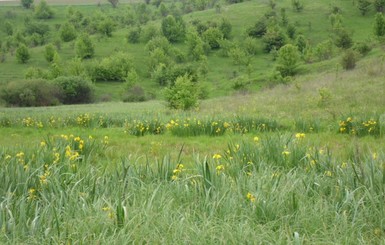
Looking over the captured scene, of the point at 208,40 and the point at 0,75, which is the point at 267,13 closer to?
the point at 208,40

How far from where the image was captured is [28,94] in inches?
1934

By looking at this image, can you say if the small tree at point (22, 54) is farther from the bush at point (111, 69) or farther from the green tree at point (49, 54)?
the bush at point (111, 69)

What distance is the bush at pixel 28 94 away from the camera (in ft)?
161

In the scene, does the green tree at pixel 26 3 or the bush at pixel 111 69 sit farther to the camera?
the green tree at pixel 26 3

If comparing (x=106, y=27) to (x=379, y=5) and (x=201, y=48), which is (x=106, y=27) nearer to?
(x=201, y=48)

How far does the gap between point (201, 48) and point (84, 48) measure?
84.4 ft

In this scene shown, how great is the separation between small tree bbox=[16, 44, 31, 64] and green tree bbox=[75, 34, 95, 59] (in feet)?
33.3

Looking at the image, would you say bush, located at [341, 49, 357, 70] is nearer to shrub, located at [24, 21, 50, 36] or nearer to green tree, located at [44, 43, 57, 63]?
green tree, located at [44, 43, 57, 63]

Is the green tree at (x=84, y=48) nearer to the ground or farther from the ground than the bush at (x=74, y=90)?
farther from the ground

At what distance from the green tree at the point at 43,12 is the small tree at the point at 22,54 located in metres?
52.3

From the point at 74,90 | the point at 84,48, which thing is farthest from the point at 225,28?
the point at 74,90

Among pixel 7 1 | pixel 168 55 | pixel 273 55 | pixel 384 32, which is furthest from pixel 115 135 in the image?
pixel 7 1

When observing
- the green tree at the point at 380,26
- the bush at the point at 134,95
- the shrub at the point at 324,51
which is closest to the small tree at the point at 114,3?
the bush at the point at 134,95

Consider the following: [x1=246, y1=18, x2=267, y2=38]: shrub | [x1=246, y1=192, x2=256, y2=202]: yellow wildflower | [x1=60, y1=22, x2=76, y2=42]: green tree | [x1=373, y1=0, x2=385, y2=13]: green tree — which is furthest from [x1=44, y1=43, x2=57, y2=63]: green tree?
[x1=246, y1=192, x2=256, y2=202]: yellow wildflower
